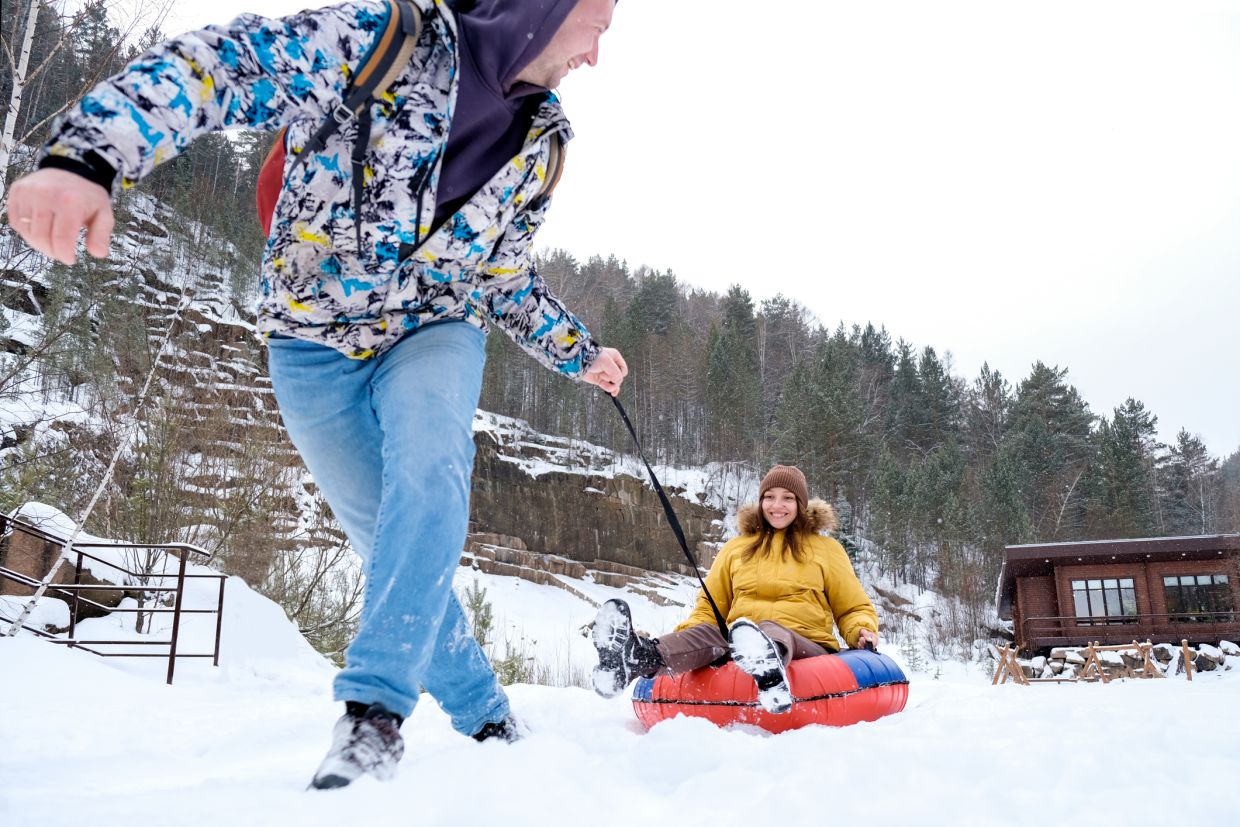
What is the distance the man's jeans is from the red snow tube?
1152mm

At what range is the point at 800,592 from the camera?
10.9 feet

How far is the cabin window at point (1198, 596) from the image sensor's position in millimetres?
19141

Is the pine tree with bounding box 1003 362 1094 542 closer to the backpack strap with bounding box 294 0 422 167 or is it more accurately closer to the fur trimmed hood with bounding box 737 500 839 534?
the fur trimmed hood with bounding box 737 500 839 534

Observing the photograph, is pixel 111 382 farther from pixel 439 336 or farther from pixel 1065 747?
pixel 1065 747

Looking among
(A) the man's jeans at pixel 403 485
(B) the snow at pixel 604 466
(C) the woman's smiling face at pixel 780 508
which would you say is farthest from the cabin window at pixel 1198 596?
(A) the man's jeans at pixel 403 485

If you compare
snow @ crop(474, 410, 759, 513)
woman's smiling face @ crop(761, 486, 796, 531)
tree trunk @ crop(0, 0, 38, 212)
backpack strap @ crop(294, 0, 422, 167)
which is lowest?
woman's smiling face @ crop(761, 486, 796, 531)

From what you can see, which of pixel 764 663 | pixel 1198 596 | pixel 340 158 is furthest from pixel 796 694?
pixel 1198 596

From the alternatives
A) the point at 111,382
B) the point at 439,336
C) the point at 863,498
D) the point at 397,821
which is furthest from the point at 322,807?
the point at 863,498

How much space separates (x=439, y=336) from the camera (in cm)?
151

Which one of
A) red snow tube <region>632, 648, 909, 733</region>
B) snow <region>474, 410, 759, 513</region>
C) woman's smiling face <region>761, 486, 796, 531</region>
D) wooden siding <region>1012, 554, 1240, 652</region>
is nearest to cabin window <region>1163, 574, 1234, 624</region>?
wooden siding <region>1012, 554, 1240, 652</region>

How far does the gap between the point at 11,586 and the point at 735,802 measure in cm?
869

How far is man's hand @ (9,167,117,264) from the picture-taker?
0.89 metres

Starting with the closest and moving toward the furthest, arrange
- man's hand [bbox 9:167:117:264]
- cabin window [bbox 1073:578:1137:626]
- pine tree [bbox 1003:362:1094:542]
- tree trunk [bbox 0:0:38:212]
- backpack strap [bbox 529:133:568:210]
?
man's hand [bbox 9:167:117:264] → backpack strap [bbox 529:133:568:210] → tree trunk [bbox 0:0:38:212] → cabin window [bbox 1073:578:1137:626] → pine tree [bbox 1003:362:1094:542]

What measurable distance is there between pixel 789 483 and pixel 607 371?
6.39ft
